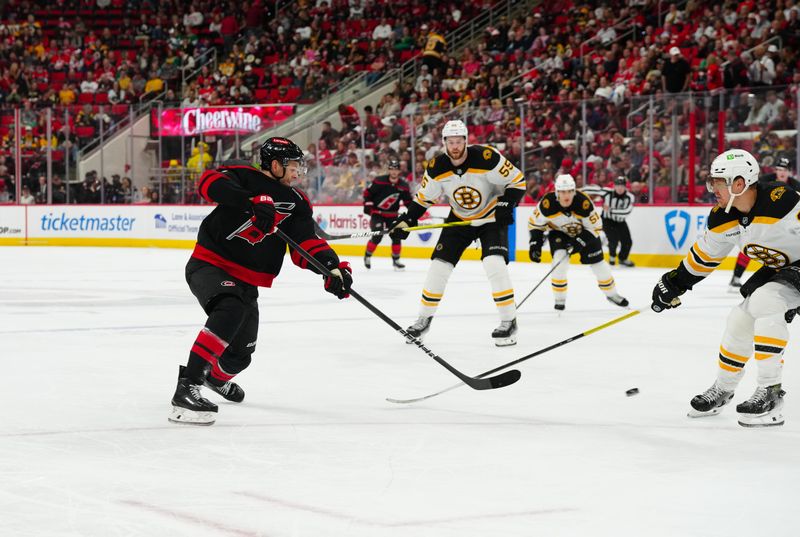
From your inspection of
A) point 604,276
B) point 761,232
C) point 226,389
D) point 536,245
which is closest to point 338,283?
point 226,389

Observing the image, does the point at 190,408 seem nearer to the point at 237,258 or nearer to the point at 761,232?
the point at 237,258

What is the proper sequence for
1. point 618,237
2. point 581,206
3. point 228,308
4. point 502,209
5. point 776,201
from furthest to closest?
point 618,237, point 581,206, point 502,209, point 228,308, point 776,201

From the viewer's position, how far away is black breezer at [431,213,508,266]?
21.8ft

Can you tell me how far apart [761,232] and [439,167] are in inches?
114

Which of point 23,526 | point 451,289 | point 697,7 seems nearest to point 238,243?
point 23,526

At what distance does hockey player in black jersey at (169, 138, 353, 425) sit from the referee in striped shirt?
8.63 m

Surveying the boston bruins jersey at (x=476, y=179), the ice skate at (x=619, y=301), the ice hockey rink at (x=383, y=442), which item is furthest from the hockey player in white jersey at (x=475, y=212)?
the ice skate at (x=619, y=301)

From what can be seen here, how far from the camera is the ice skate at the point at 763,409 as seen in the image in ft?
13.2

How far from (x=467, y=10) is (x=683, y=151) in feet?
28.2

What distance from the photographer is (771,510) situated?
2887 millimetres

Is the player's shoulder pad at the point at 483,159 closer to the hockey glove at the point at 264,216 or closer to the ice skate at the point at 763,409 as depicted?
the hockey glove at the point at 264,216

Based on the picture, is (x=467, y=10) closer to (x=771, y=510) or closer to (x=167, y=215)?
(x=167, y=215)

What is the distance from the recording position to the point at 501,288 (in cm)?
664

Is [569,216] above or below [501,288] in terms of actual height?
above
